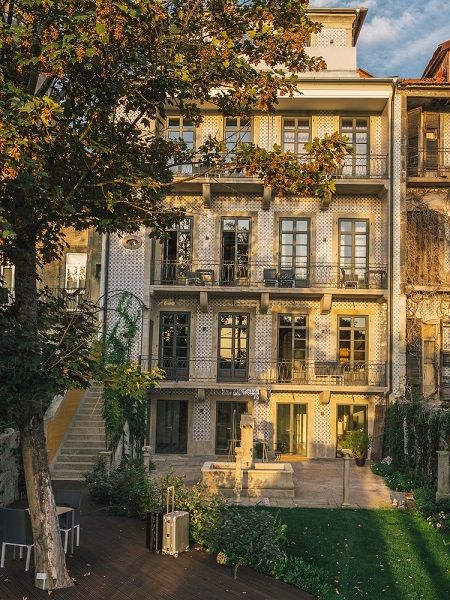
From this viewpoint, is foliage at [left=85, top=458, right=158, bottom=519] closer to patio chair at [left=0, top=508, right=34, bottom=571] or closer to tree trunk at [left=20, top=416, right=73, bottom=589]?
patio chair at [left=0, top=508, right=34, bottom=571]

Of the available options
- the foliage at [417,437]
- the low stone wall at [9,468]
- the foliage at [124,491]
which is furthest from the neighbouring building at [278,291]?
the foliage at [124,491]

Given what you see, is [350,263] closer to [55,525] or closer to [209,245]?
[209,245]

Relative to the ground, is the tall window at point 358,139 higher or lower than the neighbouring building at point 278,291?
higher

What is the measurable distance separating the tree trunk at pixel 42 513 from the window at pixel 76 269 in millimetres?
15318

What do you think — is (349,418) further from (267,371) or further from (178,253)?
(178,253)

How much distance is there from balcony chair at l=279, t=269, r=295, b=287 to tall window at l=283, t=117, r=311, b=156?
4251mm

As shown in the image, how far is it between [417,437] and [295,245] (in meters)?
8.32

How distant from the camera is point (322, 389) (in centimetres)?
2089

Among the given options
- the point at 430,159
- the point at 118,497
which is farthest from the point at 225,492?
the point at 430,159

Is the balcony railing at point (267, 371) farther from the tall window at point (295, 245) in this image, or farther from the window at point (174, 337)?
the tall window at point (295, 245)

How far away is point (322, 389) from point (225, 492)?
7.24m

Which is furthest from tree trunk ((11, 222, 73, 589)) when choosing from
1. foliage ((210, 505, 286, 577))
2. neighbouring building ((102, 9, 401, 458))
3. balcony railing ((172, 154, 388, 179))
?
balcony railing ((172, 154, 388, 179))

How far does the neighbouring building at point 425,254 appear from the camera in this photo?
21.0 meters

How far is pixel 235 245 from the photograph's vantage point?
22.2m
